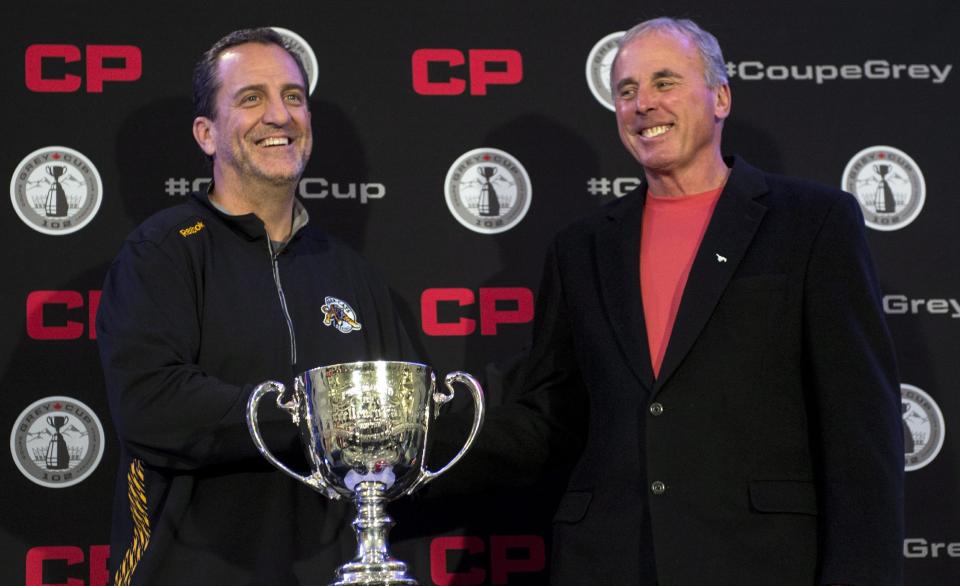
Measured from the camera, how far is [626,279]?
3127mm

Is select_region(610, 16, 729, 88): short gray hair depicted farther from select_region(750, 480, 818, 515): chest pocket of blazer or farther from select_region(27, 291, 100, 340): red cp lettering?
select_region(27, 291, 100, 340): red cp lettering

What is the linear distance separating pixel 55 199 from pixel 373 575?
183 cm

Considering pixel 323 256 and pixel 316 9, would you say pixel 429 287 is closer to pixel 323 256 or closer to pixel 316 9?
pixel 323 256

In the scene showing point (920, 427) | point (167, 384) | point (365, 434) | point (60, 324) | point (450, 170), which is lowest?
point (920, 427)

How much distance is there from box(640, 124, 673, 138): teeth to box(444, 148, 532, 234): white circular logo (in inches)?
29.3

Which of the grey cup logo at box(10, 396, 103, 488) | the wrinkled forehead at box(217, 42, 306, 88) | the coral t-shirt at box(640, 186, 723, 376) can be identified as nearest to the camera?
the coral t-shirt at box(640, 186, 723, 376)

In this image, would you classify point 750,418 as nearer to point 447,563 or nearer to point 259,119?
point 447,563

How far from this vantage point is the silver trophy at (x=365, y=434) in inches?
101

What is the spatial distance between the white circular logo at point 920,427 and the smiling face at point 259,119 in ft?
6.53

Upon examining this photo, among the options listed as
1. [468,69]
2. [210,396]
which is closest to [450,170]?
[468,69]

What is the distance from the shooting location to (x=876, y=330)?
2826mm

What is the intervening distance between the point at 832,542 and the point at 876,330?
48 centimetres

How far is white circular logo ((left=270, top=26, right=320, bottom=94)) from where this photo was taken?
3916mm

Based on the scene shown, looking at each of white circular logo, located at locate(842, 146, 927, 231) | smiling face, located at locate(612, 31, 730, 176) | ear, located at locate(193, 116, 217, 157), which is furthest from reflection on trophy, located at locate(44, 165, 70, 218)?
white circular logo, located at locate(842, 146, 927, 231)
